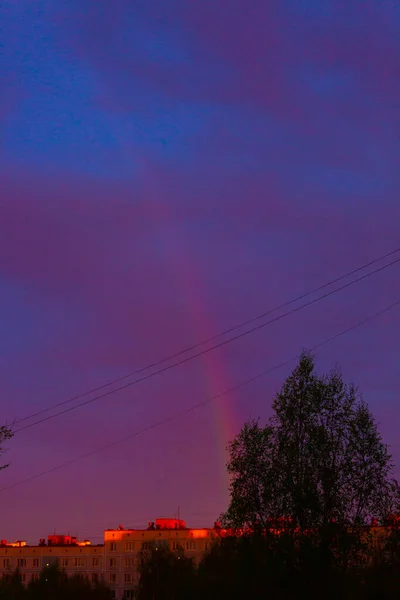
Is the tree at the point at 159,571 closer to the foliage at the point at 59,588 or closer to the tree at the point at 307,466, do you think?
the foliage at the point at 59,588

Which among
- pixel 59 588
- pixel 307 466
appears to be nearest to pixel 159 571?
pixel 59 588

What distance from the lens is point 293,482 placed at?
5897 centimetres

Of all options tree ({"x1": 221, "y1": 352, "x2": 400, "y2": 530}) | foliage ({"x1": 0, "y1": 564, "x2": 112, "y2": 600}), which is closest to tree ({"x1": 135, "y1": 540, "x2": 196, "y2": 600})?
foliage ({"x1": 0, "y1": 564, "x2": 112, "y2": 600})

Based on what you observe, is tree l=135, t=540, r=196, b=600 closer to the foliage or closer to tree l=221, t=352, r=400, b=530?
the foliage

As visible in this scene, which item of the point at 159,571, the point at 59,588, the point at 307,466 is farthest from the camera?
the point at 59,588

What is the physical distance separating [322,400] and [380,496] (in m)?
7.10

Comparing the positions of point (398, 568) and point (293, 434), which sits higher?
point (293, 434)

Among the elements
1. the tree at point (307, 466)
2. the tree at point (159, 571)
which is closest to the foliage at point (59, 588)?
the tree at point (159, 571)

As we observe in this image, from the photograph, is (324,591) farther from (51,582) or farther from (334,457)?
(51,582)

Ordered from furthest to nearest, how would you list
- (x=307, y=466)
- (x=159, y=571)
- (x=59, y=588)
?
(x=59, y=588) < (x=159, y=571) < (x=307, y=466)

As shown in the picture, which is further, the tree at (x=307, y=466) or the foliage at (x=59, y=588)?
the foliage at (x=59, y=588)

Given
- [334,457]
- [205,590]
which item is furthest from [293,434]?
[205,590]

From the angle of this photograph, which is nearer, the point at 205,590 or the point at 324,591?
the point at 324,591

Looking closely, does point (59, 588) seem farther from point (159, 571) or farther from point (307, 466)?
point (307, 466)
